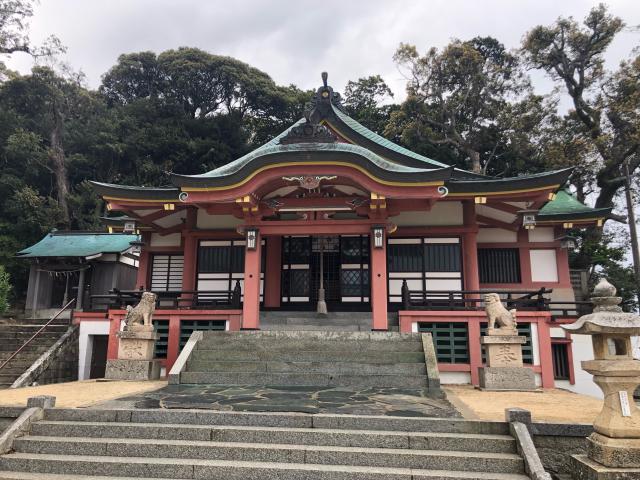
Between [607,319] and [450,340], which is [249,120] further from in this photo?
[607,319]

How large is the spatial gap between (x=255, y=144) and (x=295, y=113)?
4958 millimetres

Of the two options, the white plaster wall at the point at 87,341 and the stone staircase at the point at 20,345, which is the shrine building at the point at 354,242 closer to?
the white plaster wall at the point at 87,341

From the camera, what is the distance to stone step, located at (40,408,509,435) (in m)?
5.79

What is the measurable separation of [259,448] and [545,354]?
27.5ft

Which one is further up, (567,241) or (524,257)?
(567,241)

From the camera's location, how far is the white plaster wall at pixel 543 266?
49.2ft

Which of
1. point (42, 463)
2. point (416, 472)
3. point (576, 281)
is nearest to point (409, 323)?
point (416, 472)

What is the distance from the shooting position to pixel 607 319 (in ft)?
16.7

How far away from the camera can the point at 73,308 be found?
22109 millimetres

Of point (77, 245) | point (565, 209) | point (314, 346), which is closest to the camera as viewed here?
point (314, 346)

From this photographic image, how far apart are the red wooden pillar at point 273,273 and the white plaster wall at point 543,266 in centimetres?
842

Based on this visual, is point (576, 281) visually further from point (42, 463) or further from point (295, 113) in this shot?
point (295, 113)

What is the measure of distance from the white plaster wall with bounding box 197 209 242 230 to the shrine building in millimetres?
47

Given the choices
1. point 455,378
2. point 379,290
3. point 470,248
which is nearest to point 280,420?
point 379,290
